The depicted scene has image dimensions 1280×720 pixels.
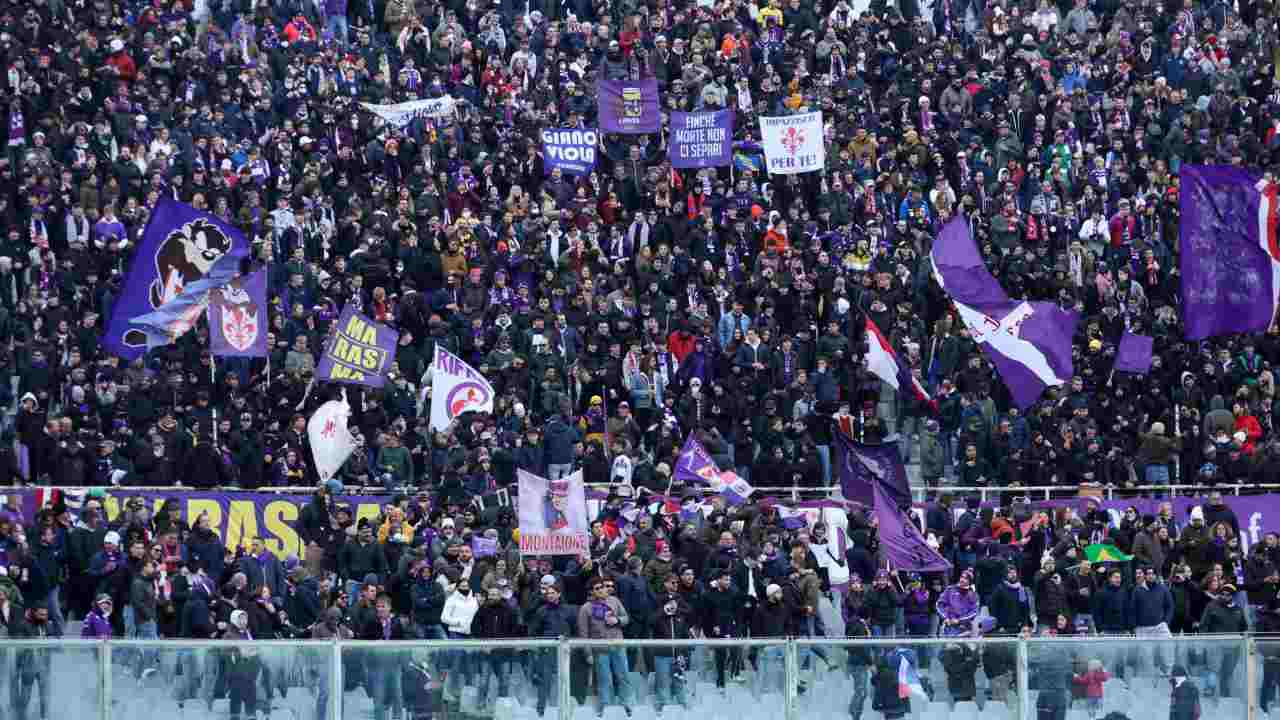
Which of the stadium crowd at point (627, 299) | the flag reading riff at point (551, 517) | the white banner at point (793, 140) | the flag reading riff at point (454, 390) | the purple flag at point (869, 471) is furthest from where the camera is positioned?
the white banner at point (793, 140)

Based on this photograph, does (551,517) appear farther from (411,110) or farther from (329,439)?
(411,110)

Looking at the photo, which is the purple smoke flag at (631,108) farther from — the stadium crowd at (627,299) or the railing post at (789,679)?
the railing post at (789,679)

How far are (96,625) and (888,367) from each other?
12911 millimetres

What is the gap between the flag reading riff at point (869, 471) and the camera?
34.7 meters

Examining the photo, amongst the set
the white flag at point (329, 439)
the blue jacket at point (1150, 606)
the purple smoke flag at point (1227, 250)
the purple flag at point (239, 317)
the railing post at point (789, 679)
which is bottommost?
the railing post at point (789, 679)

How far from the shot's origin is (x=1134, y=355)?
3922 centimetres

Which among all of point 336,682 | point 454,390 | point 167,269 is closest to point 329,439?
point 454,390

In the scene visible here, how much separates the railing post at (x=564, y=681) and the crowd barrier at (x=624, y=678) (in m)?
0.01

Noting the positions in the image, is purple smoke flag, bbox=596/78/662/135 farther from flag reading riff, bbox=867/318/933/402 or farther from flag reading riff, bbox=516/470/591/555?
flag reading riff, bbox=516/470/591/555

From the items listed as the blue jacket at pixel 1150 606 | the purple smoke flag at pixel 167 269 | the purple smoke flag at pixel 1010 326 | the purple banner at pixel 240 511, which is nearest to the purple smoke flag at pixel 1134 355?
the purple smoke flag at pixel 1010 326

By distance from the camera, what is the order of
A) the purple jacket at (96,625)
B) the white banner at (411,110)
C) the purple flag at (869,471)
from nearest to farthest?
the purple jacket at (96,625) < the purple flag at (869,471) < the white banner at (411,110)

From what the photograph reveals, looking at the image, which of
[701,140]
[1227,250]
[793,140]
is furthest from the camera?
[701,140]

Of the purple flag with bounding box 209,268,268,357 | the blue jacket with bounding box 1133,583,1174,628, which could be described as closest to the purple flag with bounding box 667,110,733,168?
the purple flag with bounding box 209,268,268,357

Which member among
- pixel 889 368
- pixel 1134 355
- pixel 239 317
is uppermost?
pixel 239 317
